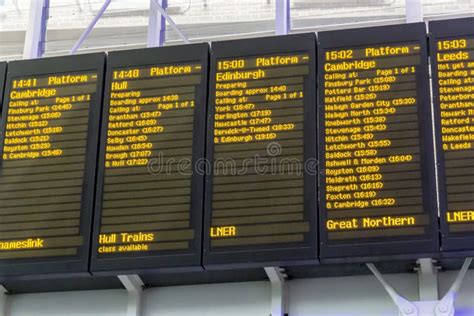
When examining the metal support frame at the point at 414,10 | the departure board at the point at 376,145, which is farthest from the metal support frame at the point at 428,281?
the metal support frame at the point at 414,10

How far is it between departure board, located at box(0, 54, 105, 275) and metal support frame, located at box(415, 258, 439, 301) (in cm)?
255

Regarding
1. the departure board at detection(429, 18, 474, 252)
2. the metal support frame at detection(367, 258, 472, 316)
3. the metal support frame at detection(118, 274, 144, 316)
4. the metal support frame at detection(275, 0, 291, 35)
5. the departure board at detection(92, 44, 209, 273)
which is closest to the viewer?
the departure board at detection(429, 18, 474, 252)

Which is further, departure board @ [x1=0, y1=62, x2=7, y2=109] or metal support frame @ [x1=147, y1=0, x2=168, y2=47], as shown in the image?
metal support frame @ [x1=147, y1=0, x2=168, y2=47]

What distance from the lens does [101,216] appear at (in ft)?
23.7

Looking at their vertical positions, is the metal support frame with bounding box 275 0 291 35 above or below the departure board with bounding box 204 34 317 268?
above

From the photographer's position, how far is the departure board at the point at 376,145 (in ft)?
21.8

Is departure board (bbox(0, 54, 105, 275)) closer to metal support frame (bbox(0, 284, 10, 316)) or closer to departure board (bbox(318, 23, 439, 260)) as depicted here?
metal support frame (bbox(0, 284, 10, 316))

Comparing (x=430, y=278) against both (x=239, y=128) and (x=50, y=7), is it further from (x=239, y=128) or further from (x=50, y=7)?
(x=50, y=7)

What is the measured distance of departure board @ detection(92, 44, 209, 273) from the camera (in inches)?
276

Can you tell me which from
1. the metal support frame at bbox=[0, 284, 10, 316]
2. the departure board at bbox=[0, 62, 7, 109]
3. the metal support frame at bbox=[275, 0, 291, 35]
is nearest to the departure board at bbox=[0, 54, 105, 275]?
the departure board at bbox=[0, 62, 7, 109]

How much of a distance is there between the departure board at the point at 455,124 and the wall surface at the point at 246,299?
2.28 feet

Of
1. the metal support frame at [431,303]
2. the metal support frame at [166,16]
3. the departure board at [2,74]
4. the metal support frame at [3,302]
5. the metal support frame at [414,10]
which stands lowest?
the metal support frame at [431,303]

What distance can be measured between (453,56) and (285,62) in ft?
4.30

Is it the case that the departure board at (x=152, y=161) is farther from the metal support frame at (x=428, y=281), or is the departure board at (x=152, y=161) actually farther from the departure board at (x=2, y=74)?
the metal support frame at (x=428, y=281)
